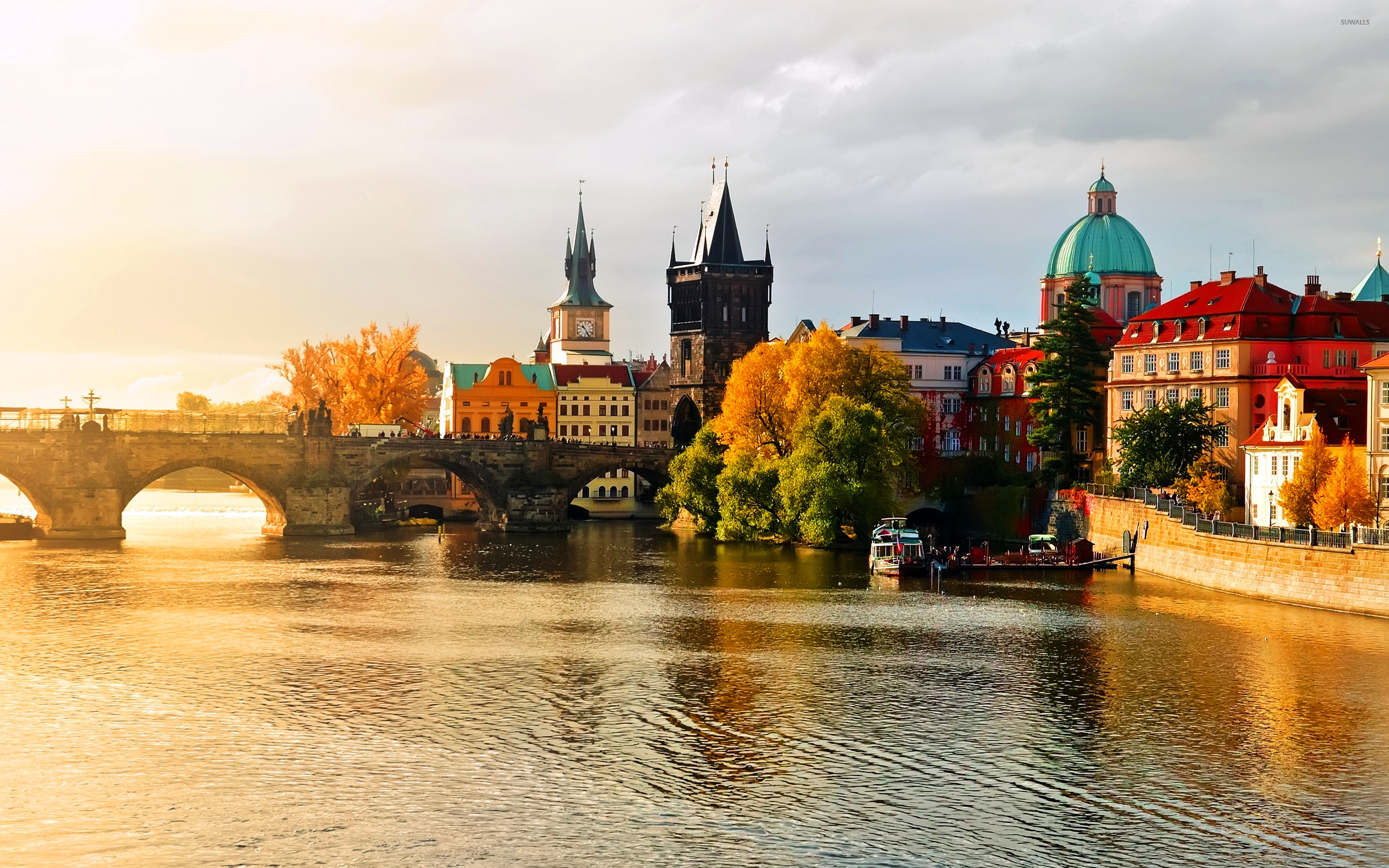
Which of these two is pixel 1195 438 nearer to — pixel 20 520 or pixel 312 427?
pixel 312 427

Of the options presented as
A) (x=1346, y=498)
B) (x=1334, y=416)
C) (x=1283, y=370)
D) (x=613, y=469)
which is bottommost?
(x=1346, y=498)

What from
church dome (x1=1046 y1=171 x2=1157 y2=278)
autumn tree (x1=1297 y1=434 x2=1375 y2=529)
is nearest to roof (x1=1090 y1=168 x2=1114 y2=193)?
church dome (x1=1046 y1=171 x2=1157 y2=278)

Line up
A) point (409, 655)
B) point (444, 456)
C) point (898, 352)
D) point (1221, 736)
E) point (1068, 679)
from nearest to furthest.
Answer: point (1221, 736)
point (1068, 679)
point (409, 655)
point (444, 456)
point (898, 352)

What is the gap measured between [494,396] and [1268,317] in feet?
253

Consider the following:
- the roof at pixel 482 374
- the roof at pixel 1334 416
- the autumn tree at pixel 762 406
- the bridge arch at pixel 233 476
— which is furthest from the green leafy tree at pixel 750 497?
the roof at pixel 482 374

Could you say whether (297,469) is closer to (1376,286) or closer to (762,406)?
(762,406)

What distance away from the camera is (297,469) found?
10006 cm

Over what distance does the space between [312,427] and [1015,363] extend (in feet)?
149

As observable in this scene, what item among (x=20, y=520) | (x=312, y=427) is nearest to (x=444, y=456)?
(x=312, y=427)

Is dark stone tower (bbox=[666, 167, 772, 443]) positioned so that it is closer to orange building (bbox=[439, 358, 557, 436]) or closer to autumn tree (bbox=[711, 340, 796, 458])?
orange building (bbox=[439, 358, 557, 436])

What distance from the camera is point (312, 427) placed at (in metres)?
101

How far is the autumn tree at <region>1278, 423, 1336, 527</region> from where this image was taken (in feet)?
221

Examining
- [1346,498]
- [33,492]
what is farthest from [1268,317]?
[33,492]

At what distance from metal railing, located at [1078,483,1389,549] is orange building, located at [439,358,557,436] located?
73.3 meters
